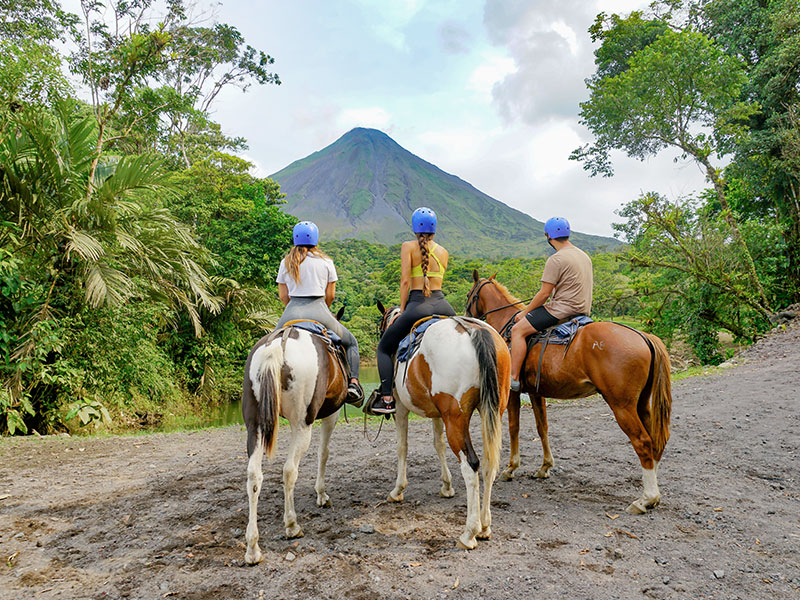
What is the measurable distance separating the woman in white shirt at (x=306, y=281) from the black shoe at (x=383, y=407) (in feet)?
0.72

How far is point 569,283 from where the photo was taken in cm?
456

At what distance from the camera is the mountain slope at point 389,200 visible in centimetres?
13800

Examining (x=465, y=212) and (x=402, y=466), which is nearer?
(x=402, y=466)

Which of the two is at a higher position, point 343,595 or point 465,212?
point 465,212

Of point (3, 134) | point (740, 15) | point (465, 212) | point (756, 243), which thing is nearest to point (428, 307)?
point (3, 134)

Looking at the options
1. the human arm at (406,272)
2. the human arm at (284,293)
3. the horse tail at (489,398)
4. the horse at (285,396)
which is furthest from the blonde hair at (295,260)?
the horse tail at (489,398)

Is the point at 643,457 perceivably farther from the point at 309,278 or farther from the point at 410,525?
the point at 309,278

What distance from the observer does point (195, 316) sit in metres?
11.0

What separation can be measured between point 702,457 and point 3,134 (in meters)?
10.7

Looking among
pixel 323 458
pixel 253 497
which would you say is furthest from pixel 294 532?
pixel 323 458

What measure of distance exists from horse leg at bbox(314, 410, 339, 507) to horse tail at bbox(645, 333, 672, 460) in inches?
115

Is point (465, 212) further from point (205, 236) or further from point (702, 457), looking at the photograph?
point (702, 457)

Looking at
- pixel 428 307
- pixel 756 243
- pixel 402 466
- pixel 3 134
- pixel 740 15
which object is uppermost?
pixel 740 15

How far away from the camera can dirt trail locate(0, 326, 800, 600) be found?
9.40ft
